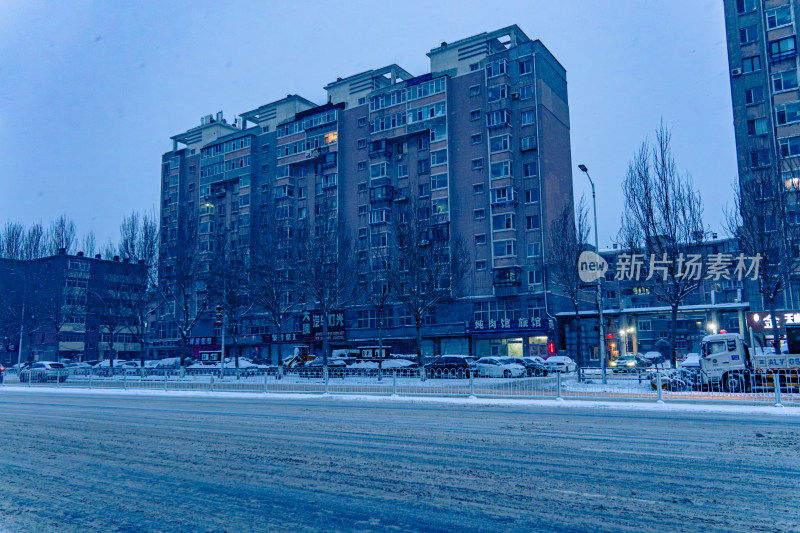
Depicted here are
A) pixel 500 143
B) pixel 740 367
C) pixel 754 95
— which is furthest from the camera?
pixel 500 143

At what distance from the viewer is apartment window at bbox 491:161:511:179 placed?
61806mm

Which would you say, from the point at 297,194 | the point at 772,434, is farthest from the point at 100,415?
the point at 297,194

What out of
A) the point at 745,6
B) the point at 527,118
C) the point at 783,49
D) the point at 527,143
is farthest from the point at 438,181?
the point at 783,49

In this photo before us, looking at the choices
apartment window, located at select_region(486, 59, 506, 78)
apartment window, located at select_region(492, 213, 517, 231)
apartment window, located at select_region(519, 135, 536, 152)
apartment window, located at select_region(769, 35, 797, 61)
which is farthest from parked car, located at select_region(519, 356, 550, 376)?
apartment window, located at select_region(769, 35, 797, 61)

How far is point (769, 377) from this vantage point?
21312 mm

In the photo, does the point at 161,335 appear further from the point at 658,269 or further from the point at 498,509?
the point at 498,509

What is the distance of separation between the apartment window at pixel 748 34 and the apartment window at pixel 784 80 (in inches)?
166

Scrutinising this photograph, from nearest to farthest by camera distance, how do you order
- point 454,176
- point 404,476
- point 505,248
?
1. point 404,476
2. point 505,248
3. point 454,176

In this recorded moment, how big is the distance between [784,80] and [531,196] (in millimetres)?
23664

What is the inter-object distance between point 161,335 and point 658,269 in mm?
76038

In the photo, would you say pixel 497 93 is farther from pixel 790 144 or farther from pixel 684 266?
pixel 684 266

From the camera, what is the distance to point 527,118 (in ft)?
205

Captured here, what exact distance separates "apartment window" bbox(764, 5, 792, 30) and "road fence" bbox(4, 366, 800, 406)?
3988 cm

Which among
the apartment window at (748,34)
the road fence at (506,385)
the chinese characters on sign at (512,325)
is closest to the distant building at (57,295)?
the road fence at (506,385)
